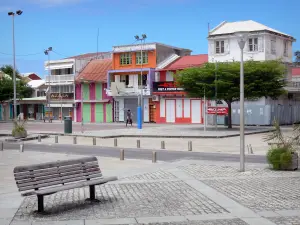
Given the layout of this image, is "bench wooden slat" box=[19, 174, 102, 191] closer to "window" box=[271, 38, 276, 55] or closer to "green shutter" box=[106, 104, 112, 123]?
"window" box=[271, 38, 276, 55]

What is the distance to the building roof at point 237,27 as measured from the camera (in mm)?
47138

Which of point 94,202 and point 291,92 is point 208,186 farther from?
point 291,92

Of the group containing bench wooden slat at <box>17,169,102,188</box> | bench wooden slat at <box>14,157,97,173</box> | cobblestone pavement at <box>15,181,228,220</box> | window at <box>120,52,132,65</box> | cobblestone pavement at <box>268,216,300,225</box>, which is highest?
window at <box>120,52,132,65</box>

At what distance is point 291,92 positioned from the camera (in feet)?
161

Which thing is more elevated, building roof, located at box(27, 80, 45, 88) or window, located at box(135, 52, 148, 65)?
window, located at box(135, 52, 148, 65)

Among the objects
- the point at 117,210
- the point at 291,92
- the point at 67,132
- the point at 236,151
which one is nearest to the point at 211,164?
the point at 236,151

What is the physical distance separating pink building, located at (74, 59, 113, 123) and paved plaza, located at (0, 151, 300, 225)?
46.9 m

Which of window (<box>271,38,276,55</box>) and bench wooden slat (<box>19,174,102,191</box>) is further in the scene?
window (<box>271,38,276,55</box>)

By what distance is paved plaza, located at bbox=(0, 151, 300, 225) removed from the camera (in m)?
7.99

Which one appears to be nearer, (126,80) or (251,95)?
(251,95)

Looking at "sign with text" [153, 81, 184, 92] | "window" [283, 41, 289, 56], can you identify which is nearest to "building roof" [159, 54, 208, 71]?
"sign with text" [153, 81, 184, 92]

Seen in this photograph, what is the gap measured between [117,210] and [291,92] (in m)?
43.6

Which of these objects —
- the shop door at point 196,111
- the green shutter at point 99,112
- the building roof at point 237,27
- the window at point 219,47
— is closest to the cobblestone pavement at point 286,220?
the building roof at point 237,27

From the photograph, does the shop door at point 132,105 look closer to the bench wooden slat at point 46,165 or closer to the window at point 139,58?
the window at point 139,58
